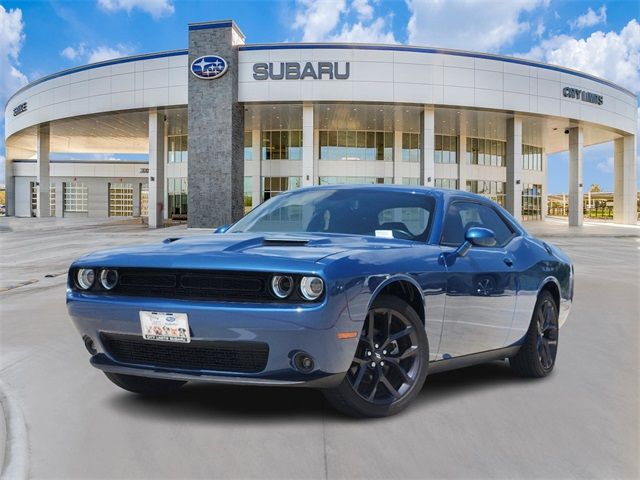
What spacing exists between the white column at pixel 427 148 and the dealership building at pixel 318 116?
7 cm

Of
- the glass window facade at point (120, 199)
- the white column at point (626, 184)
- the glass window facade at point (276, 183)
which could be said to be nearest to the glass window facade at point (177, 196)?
the glass window facade at point (276, 183)

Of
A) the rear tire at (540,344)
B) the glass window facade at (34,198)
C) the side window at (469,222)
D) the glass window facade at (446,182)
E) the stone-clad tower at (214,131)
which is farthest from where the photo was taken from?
the glass window facade at (34,198)

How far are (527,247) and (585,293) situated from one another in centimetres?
677

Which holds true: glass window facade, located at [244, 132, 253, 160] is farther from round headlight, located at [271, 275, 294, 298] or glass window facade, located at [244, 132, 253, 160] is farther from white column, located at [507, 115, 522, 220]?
round headlight, located at [271, 275, 294, 298]

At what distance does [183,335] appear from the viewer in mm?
3748

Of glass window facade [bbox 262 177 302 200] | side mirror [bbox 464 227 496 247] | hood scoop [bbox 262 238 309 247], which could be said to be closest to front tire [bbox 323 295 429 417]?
hood scoop [bbox 262 238 309 247]

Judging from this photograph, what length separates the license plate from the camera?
12.3ft

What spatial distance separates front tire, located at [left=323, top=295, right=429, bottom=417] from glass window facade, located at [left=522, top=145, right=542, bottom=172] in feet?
200

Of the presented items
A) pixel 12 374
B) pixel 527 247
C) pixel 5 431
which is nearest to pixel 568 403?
pixel 527 247

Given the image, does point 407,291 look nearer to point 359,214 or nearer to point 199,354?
point 359,214

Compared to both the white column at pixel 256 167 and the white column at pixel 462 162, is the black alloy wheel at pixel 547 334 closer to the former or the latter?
the white column at pixel 256 167

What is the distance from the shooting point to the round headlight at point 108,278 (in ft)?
13.5

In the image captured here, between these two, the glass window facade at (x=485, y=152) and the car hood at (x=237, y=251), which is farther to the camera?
the glass window facade at (x=485, y=152)

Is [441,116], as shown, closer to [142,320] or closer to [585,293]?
[585,293]
